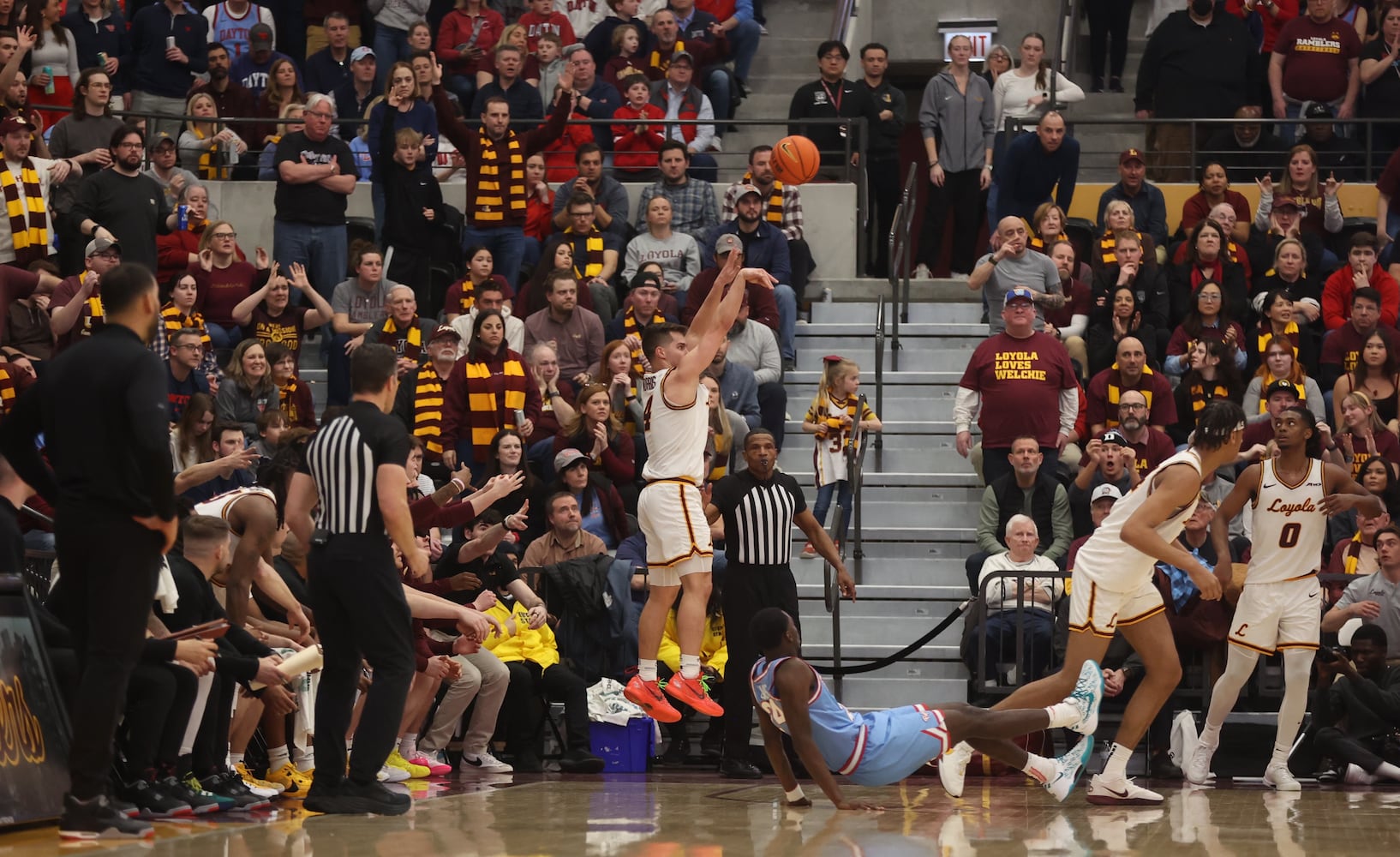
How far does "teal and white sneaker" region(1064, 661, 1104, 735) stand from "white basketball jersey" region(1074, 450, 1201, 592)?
0.49 m

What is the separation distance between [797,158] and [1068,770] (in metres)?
8.54

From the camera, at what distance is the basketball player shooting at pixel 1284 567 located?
36.8 feet

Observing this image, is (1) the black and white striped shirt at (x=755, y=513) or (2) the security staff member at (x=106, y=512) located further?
(1) the black and white striped shirt at (x=755, y=513)

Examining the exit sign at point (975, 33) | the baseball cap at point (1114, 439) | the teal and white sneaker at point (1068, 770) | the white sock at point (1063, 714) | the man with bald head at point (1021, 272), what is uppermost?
the exit sign at point (975, 33)

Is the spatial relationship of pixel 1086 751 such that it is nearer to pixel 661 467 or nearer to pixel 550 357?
pixel 661 467

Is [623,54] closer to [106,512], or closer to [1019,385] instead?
[1019,385]

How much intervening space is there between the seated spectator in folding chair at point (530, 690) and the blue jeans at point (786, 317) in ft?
15.4

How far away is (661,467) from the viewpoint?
1077cm

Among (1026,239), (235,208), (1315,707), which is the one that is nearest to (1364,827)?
(1315,707)

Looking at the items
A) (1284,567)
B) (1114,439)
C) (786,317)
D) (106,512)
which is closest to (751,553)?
(1284,567)

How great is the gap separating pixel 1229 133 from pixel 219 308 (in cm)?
1029

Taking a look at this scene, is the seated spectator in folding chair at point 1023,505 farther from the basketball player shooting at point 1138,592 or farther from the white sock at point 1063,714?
the white sock at point 1063,714

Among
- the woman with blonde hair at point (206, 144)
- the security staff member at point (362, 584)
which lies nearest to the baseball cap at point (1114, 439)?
the security staff member at point (362, 584)

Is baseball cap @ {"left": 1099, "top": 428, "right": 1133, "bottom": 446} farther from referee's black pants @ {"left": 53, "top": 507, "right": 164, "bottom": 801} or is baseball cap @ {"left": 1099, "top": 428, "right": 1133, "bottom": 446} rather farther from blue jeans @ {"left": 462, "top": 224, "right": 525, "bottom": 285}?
referee's black pants @ {"left": 53, "top": 507, "right": 164, "bottom": 801}
